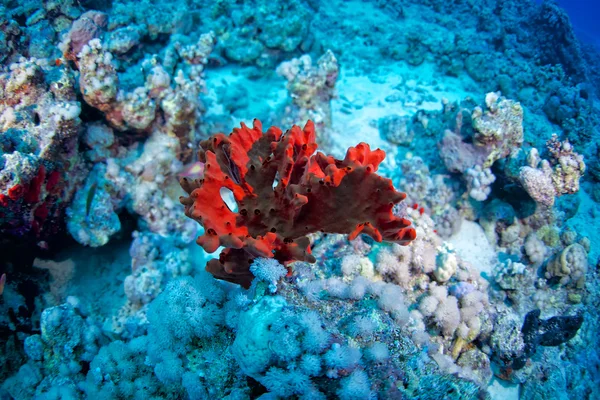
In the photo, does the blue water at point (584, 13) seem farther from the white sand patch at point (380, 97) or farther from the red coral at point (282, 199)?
the red coral at point (282, 199)

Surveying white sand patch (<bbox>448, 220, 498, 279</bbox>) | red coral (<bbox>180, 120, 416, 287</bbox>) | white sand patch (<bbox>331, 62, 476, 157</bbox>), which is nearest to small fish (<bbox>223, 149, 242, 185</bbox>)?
red coral (<bbox>180, 120, 416, 287</bbox>)

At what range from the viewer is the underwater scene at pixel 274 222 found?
7.24ft

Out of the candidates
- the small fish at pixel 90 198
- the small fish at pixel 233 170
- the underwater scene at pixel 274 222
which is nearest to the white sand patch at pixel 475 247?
the underwater scene at pixel 274 222

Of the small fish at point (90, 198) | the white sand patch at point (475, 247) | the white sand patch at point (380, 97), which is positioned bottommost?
the small fish at point (90, 198)

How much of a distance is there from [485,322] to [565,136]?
20.2 ft

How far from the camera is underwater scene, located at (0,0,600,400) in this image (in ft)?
7.24

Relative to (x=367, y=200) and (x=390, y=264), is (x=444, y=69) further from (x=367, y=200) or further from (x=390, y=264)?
(x=367, y=200)

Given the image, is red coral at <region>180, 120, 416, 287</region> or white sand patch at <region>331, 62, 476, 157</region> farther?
white sand patch at <region>331, 62, 476, 157</region>

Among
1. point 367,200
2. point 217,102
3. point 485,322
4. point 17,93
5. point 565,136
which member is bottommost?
point 217,102

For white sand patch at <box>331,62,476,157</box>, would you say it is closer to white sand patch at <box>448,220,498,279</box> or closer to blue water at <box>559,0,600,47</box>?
white sand patch at <box>448,220,498,279</box>

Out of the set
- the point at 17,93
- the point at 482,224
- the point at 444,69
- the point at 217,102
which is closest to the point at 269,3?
the point at 217,102

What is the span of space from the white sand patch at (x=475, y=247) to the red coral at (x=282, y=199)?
3221mm

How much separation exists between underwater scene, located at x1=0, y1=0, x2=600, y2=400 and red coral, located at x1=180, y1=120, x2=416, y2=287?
0.02 meters

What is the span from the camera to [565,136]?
757 cm
